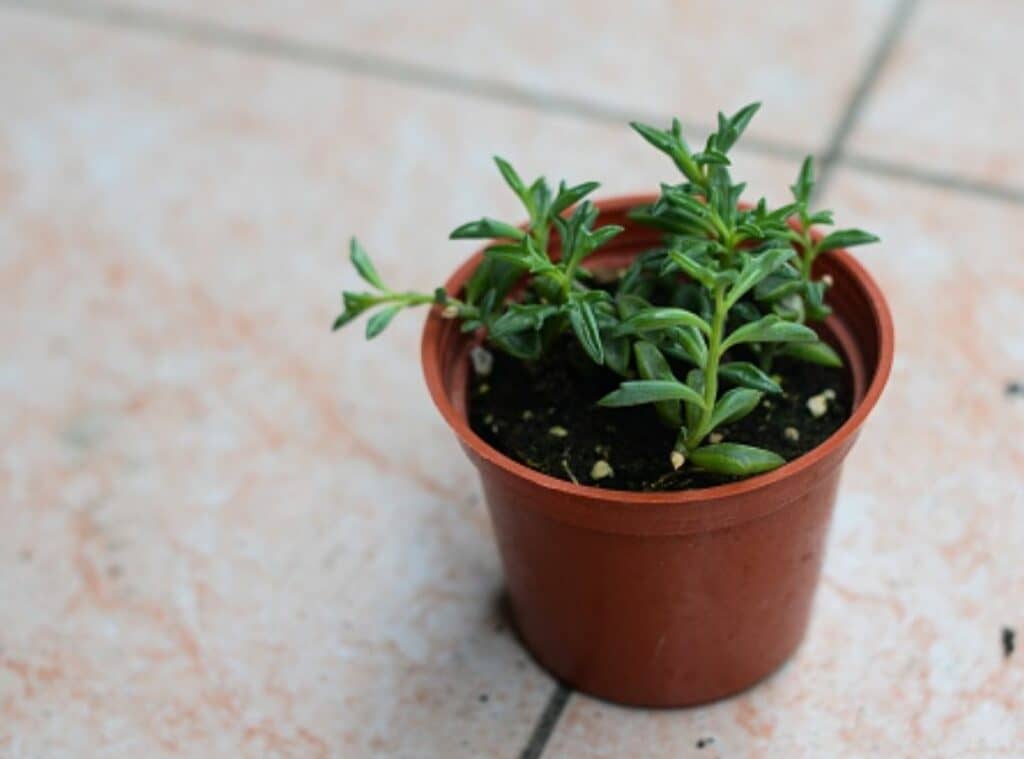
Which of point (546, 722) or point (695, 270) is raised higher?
point (695, 270)

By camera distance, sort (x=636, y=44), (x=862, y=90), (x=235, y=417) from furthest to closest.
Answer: (x=636, y=44), (x=862, y=90), (x=235, y=417)

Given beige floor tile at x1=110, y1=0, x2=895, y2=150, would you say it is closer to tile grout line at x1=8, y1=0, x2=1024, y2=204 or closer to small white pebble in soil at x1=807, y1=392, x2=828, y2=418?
tile grout line at x1=8, y1=0, x2=1024, y2=204

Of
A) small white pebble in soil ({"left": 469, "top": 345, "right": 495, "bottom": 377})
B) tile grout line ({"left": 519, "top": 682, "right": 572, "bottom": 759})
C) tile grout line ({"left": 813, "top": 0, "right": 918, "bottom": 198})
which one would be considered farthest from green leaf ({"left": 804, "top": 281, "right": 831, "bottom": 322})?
tile grout line ({"left": 813, "top": 0, "right": 918, "bottom": 198})

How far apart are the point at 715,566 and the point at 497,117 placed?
0.84 m

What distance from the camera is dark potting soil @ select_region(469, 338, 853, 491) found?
84 centimetres

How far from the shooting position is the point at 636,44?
5.32 ft

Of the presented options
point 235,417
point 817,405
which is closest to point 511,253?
point 817,405

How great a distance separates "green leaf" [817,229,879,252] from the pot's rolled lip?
4cm

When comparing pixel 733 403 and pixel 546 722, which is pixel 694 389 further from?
pixel 546 722

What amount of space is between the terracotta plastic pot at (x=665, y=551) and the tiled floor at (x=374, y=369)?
0.05 metres

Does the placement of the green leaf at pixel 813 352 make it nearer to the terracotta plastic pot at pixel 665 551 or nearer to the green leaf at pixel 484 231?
the terracotta plastic pot at pixel 665 551

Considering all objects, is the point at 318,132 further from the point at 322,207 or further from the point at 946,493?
the point at 946,493

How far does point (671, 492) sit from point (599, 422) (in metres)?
0.10

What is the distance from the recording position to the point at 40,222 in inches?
56.9
